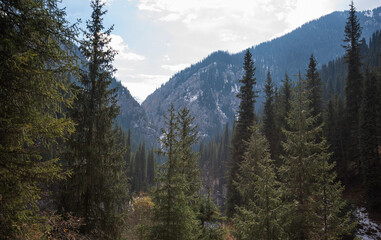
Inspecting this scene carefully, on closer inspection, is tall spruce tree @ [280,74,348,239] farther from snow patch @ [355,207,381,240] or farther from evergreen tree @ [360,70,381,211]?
evergreen tree @ [360,70,381,211]

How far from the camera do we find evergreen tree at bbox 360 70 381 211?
2211 cm

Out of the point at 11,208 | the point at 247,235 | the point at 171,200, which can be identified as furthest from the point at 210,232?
the point at 11,208

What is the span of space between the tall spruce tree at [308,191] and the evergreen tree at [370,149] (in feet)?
54.2

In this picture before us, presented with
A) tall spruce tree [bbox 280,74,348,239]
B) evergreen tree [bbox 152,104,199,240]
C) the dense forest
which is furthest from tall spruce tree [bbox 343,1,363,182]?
evergreen tree [bbox 152,104,199,240]

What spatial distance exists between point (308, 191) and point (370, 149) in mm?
19052

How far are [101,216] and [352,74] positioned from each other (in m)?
35.9

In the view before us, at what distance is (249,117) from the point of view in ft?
74.5

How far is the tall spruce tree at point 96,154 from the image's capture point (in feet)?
31.5

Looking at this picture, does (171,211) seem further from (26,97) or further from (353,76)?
(353,76)

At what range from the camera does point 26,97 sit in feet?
13.7

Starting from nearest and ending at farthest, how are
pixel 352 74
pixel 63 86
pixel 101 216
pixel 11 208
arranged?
pixel 11 208, pixel 63 86, pixel 101 216, pixel 352 74

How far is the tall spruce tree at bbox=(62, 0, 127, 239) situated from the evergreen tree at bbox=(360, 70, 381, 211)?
2631cm

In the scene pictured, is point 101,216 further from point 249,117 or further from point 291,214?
point 249,117

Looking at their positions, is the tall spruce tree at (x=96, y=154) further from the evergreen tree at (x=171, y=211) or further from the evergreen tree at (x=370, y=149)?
the evergreen tree at (x=370, y=149)
